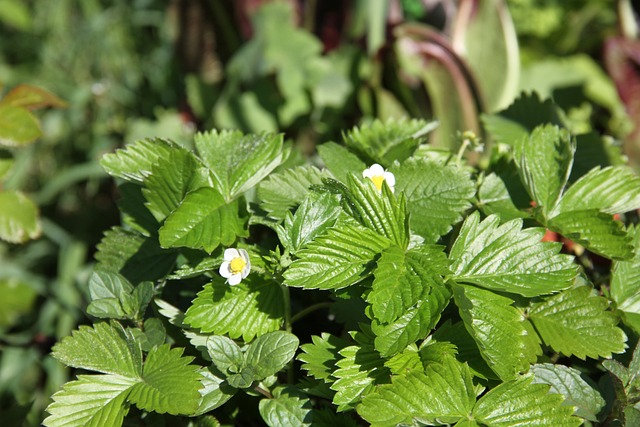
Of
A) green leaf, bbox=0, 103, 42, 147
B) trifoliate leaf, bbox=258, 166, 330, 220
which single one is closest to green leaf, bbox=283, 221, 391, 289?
trifoliate leaf, bbox=258, 166, 330, 220

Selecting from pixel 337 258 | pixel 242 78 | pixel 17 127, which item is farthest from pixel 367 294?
pixel 242 78

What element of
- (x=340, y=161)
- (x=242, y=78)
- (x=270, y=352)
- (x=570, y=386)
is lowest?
(x=242, y=78)

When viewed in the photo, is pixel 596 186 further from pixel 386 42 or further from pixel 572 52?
pixel 572 52

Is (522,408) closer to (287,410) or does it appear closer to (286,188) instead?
(287,410)

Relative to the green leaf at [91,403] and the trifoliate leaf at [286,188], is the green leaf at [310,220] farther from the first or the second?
the green leaf at [91,403]

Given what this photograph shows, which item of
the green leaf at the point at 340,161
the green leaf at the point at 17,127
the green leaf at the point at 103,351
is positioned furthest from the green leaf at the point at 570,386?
the green leaf at the point at 17,127

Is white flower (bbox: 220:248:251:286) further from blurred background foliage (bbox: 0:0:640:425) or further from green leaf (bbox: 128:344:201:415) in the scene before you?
blurred background foliage (bbox: 0:0:640:425)

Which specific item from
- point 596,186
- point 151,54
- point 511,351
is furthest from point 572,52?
point 511,351
